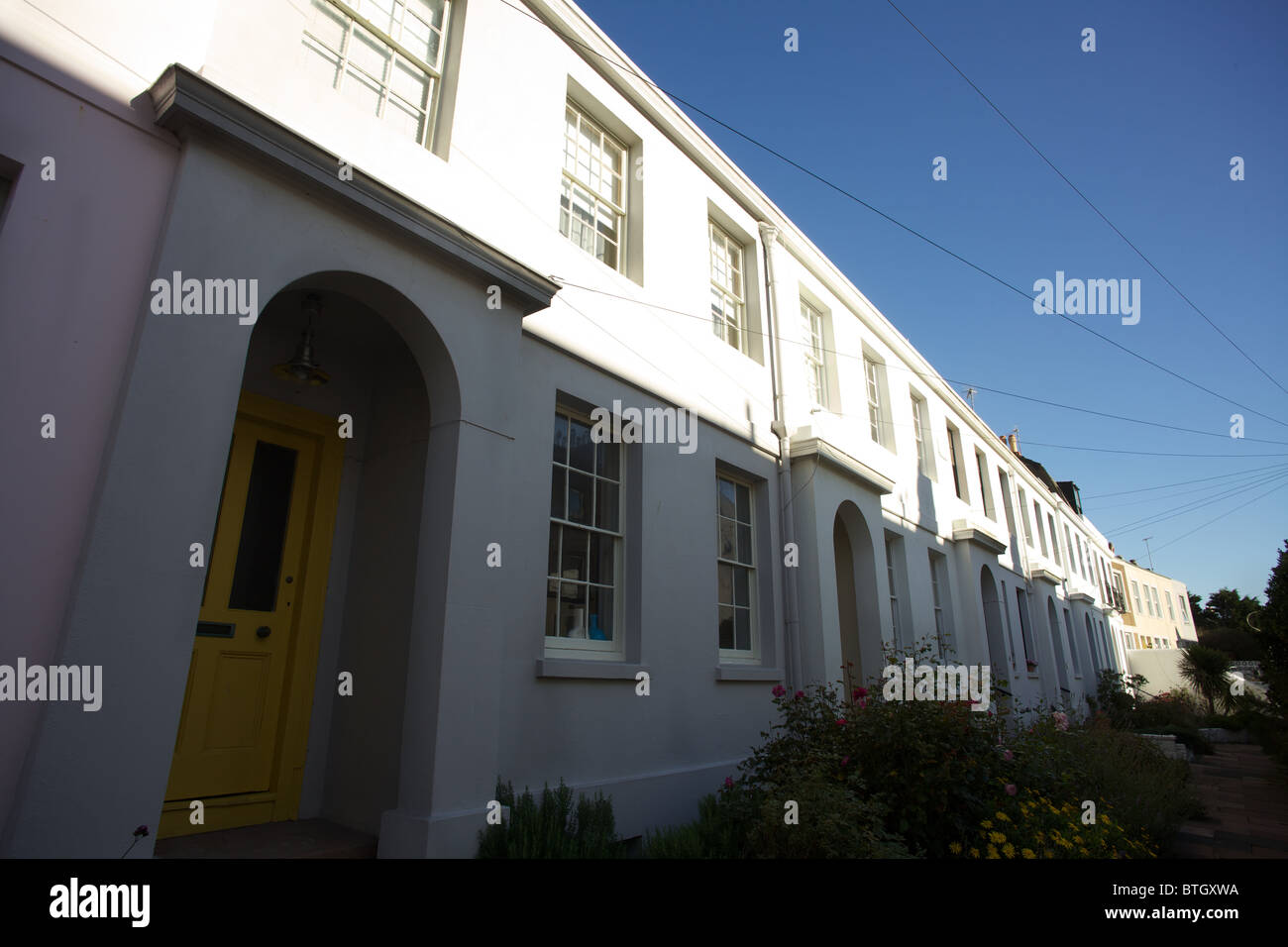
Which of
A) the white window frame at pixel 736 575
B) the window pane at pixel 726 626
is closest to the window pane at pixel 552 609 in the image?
the white window frame at pixel 736 575

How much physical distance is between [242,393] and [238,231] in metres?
1.41

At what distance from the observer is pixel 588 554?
19.8ft

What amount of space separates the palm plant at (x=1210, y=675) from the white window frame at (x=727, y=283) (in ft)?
72.6

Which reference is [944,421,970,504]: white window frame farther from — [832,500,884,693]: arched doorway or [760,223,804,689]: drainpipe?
[760,223,804,689]: drainpipe

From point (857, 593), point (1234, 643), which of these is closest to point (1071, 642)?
point (857, 593)

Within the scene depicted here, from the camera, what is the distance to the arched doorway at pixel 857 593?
9664 millimetres

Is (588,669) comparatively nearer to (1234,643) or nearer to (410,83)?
(410,83)

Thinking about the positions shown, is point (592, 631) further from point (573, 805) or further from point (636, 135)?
point (636, 135)

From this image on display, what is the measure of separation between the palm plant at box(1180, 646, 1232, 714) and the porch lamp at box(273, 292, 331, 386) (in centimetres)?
2690

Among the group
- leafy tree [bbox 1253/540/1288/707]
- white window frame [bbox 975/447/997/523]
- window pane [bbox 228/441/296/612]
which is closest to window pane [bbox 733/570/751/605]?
window pane [bbox 228/441/296/612]

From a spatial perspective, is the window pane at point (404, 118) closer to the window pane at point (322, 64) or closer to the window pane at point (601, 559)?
the window pane at point (322, 64)

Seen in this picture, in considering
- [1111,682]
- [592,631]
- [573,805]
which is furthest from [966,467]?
[573,805]

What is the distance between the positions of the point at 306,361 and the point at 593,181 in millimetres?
3856

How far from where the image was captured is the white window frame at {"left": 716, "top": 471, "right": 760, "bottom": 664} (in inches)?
292
